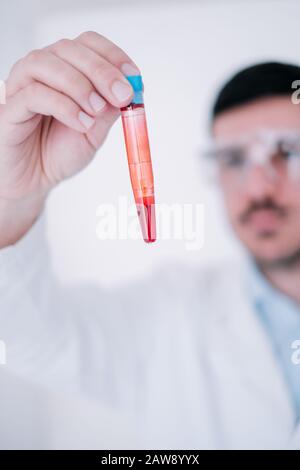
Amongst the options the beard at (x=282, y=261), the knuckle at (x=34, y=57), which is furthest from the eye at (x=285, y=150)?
the knuckle at (x=34, y=57)

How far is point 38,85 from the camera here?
0.53 metres

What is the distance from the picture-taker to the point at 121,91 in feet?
1.60

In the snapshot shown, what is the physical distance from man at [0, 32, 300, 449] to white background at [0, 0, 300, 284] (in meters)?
0.08

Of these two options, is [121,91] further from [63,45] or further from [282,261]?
[282,261]

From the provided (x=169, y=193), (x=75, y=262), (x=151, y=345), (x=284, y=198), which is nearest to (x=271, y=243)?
(x=284, y=198)

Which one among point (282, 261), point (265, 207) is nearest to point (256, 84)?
point (265, 207)

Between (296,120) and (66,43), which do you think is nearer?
(66,43)

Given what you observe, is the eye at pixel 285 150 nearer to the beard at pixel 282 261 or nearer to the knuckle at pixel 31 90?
the beard at pixel 282 261

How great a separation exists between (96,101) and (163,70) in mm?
876

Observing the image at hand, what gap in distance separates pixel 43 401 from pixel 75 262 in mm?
458

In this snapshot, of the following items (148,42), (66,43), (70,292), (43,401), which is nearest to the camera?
(66,43)

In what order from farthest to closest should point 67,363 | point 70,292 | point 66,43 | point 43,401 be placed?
point 43,401, point 70,292, point 67,363, point 66,43
